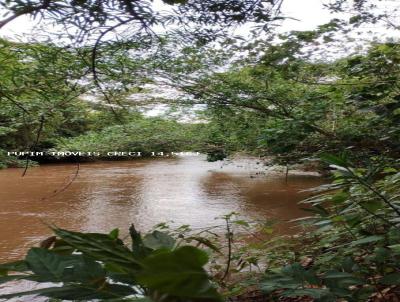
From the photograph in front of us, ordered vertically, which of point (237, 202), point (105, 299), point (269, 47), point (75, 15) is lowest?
point (237, 202)

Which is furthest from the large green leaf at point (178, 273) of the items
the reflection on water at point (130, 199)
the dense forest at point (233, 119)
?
the reflection on water at point (130, 199)

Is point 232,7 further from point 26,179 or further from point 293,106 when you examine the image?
point 26,179

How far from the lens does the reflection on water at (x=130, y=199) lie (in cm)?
396

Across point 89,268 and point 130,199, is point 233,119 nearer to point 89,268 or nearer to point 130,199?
point 89,268

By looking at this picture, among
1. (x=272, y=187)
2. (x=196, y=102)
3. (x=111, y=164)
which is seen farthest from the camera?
(x=111, y=164)

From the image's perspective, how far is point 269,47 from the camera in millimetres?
1672

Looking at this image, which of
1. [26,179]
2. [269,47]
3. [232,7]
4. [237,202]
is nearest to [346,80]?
[269,47]

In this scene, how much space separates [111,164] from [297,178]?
4939 millimetres

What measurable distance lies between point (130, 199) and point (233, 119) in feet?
10.4

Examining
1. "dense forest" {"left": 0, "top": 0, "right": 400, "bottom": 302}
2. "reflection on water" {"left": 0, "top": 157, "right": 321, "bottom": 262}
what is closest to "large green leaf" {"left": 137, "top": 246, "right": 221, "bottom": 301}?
"dense forest" {"left": 0, "top": 0, "right": 400, "bottom": 302}

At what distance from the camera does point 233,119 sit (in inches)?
98.9

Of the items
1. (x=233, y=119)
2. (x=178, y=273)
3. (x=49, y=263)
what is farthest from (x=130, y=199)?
(x=178, y=273)

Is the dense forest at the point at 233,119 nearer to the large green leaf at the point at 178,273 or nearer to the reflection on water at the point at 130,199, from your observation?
the large green leaf at the point at 178,273

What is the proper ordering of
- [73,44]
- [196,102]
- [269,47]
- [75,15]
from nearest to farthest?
[75,15], [73,44], [269,47], [196,102]
